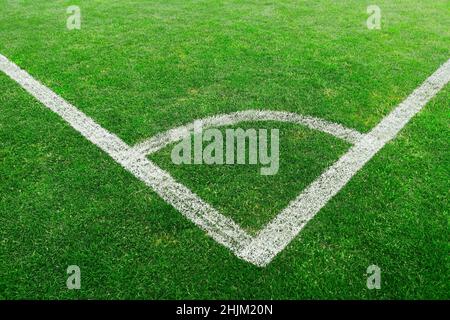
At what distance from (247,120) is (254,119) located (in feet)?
0.28

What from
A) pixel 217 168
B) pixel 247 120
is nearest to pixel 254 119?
pixel 247 120

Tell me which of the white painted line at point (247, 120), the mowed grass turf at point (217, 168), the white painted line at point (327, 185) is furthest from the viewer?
the white painted line at point (247, 120)

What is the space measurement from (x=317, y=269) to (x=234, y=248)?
0.68 metres

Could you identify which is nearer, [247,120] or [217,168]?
[217,168]

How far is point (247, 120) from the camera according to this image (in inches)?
204

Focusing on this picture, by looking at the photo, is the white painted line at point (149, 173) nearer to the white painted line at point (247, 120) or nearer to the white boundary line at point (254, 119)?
the white boundary line at point (254, 119)

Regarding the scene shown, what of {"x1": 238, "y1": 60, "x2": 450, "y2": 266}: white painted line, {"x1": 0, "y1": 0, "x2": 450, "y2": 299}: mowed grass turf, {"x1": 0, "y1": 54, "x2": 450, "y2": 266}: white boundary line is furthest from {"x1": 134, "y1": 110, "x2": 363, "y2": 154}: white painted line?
{"x1": 238, "y1": 60, "x2": 450, "y2": 266}: white painted line

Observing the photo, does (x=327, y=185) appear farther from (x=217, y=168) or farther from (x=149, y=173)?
(x=149, y=173)

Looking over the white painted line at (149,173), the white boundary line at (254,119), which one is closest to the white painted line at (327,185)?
the white boundary line at (254,119)

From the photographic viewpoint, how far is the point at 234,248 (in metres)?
3.69

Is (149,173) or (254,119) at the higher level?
(254,119)

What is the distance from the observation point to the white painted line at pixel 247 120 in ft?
15.9

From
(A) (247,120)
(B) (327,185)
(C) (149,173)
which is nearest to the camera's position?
(B) (327,185)

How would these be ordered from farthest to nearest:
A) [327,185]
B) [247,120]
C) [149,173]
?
[247,120], [149,173], [327,185]
